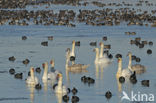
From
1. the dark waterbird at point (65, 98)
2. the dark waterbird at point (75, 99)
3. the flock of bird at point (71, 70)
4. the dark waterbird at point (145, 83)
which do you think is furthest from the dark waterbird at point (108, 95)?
the dark waterbird at point (145, 83)

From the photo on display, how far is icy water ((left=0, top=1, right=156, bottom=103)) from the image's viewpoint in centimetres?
2780

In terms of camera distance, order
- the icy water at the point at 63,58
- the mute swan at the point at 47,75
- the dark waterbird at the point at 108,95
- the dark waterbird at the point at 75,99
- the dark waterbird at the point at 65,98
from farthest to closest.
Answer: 1. the mute swan at the point at 47,75
2. the icy water at the point at 63,58
3. the dark waterbird at the point at 108,95
4. the dark waterbird at the point at 65,98
5. the dark waterbird at the point at 75,99

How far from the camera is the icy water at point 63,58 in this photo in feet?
91.2

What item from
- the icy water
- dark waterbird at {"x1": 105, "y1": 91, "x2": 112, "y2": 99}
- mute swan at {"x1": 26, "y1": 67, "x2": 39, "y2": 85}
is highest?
dark waterbird at {"x1": 105, "y1": 91, "x2": 112, "y2": 99}

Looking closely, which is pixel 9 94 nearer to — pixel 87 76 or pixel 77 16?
pixel 87 76

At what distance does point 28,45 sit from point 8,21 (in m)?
22.7

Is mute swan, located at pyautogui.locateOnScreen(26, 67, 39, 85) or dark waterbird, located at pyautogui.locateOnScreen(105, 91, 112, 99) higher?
dark waterbird, located at pyautogui.locateOnScreen(105, 91, 112, 99)

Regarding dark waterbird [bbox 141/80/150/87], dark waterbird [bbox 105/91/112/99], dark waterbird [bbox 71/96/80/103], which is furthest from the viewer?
dark waterbird [bbox 141/80/150/87]

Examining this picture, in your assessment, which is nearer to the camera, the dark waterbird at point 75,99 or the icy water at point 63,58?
the dark waterbird at point 75,99

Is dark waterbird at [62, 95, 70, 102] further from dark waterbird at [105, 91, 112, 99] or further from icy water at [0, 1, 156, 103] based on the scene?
dark waterbird at [105, 91, 112, 99]

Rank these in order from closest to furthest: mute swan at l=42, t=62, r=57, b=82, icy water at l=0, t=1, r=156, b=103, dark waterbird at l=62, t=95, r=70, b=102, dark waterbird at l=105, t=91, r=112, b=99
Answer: dark waterbird at l=62, t=95, r=70, b=102 → dark waterbird at l=105, t=91, r=112, b=99 → icy water at l=0, t=1, r=156, b=103 → mute swan at l=42, t=62, r=57, b=82

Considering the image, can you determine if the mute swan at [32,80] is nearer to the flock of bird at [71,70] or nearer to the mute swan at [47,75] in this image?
the flock of bird at [71,70]

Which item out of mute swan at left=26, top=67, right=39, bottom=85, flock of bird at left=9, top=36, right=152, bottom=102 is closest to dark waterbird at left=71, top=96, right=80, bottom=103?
flock of bird at left=9, top=36, right=152, bottom=102

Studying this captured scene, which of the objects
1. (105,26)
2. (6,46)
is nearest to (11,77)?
(6,46)
